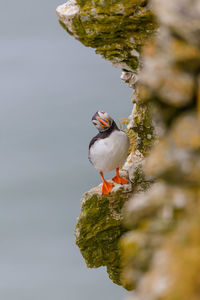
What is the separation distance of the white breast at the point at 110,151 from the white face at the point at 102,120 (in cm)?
15

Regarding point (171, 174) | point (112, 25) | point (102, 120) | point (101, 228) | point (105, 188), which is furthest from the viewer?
point (101, 228)

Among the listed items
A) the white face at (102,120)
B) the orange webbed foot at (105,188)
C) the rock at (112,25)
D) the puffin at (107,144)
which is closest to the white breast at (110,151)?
the puffin at (107,144)

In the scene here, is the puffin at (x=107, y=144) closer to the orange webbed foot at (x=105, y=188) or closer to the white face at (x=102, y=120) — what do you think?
the white face at (x=102, y=120)

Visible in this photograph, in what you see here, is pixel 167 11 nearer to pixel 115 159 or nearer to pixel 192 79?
pixel 192 79

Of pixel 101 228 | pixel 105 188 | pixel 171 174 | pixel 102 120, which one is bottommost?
pixel 101 228

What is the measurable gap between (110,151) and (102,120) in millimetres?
450

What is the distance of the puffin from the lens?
791cm

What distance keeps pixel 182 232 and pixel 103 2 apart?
4271 mm

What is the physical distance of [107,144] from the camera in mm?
7922

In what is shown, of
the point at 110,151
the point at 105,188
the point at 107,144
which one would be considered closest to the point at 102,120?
the point at 107,144

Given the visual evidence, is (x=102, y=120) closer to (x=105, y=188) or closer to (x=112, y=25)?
(x=105, y=188)

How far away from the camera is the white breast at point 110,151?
7922 mm

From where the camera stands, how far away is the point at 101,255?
922 centimetres

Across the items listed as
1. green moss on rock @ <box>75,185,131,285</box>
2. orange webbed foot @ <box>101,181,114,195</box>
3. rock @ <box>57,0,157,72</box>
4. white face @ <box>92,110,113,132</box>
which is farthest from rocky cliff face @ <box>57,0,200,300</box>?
green moss on rock @ <box>75,185,131,285</box>
